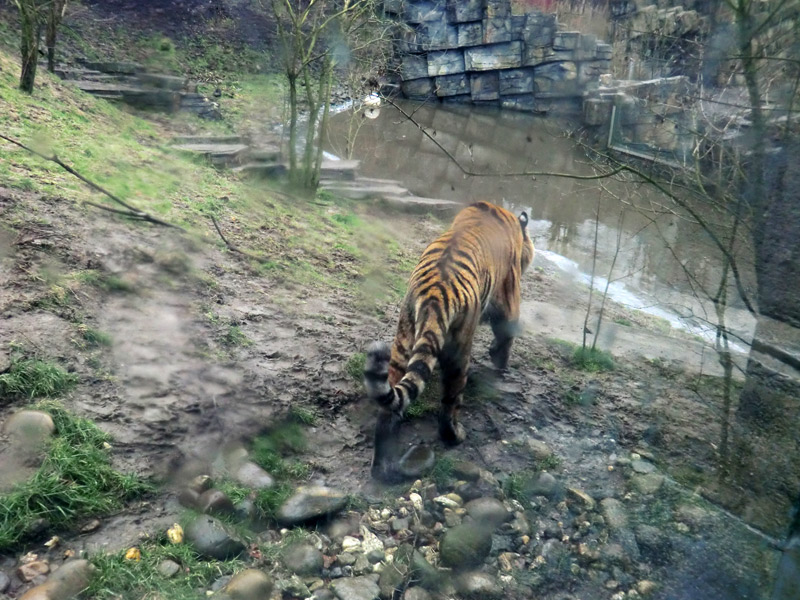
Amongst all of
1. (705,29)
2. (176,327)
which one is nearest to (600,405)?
(705,29)

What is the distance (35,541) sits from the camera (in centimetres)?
303

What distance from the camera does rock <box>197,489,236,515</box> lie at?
344 cm

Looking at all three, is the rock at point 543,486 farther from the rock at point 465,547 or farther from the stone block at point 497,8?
the stone block at point 497,8

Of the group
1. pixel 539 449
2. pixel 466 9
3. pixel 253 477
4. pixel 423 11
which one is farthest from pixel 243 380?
pixel 466 9

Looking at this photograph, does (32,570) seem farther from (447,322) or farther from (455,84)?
(455,84)

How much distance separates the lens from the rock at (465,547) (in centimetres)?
345

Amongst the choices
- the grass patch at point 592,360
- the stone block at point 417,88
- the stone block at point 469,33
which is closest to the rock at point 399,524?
the grass patch at point 592,360

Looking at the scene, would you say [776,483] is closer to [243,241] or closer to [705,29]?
[705,29]

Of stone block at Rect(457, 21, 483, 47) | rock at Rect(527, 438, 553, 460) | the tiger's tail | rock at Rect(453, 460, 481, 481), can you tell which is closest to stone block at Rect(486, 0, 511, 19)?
stone block at Rect(457, 21, 483, 47)

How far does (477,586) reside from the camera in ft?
10.9

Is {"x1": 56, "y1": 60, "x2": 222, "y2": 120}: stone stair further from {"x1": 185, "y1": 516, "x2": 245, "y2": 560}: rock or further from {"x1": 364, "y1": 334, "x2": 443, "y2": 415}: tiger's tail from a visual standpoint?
{"x1": 185, "y1": 516, "x2": 245, "y2": 560}: rock

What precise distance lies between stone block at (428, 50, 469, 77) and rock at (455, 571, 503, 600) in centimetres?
1112

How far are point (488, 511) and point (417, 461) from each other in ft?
1.96

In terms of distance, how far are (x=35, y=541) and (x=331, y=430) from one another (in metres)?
1.90
